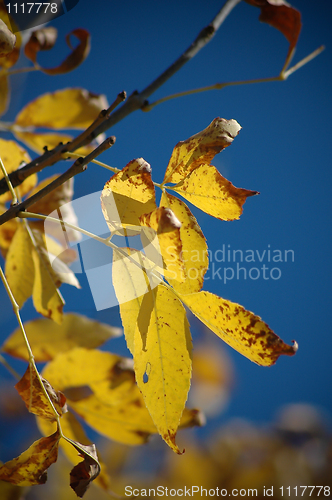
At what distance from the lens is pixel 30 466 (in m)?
0.30


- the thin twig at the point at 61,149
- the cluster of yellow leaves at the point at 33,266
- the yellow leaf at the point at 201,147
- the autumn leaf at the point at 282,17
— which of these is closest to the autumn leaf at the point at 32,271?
the cluster of yellow leaves at the point at 33,266

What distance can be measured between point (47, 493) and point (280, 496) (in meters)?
0.45

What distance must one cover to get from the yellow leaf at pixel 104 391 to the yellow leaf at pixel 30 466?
92 millimetres

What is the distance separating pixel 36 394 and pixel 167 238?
7.8 inches

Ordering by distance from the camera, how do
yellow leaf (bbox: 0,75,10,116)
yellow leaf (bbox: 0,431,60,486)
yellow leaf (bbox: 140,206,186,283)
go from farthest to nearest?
yellow leaf (bbox: 0,75,10,116), yellow leaf (bbox: 0,431,60,486), yellow leaf (bbox: 140,206,186,283)

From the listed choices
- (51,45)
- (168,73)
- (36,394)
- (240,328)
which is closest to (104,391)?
(36,394)

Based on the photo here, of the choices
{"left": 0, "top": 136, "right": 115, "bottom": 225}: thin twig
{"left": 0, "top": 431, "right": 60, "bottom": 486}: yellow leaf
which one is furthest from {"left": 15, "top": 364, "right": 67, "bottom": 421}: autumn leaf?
{"left": 0, "top": 136, "right": 115, "bottom": 225}: thin twig

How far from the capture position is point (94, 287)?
12.2 inches

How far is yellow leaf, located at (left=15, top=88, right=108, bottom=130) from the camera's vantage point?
0.51 meters

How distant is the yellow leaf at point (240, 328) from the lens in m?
0.23

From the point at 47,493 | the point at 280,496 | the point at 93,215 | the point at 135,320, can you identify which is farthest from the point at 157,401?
the point at 47,493

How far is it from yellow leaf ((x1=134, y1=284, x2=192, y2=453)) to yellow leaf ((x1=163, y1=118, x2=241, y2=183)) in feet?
0.29

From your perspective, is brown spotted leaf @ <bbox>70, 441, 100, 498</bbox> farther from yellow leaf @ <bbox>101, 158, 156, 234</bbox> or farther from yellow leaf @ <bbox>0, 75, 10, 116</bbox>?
yellow leaf @ <bbox>0, 75, 10, 116</bbox>

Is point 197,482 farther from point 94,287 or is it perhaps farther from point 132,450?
point 94,287
